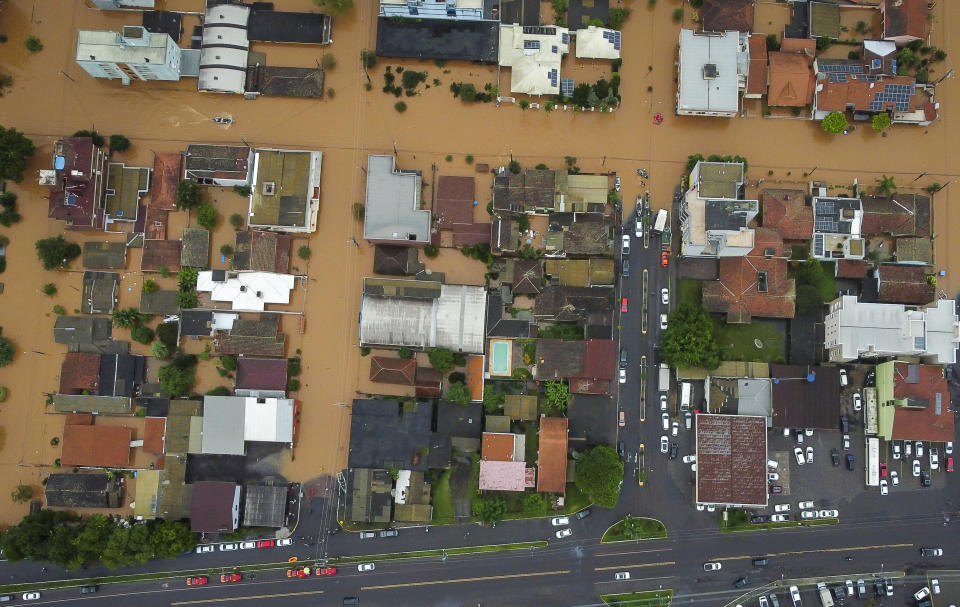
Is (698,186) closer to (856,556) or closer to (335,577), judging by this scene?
(856,556)

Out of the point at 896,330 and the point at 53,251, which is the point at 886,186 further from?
the point at 53,251

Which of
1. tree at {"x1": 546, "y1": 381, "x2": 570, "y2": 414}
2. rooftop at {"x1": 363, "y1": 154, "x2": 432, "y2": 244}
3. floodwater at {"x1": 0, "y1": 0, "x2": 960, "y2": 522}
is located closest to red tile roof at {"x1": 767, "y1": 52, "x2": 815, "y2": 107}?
floodwater at {"x1": 0, "y1": 0, "x2": 960, "y2": 522}

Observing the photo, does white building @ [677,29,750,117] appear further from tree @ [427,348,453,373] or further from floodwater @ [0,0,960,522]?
tree @ [427,348,453,373]

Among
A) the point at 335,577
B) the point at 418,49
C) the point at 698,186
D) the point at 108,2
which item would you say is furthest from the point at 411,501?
the point at 108,2

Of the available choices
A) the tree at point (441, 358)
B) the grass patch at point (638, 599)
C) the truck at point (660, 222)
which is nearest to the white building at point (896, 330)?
the truck at point (660, 222)

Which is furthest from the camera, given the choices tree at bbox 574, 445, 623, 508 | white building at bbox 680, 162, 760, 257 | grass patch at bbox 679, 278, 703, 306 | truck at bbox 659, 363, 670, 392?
grass patch at bbox 679, 278, 703, 306

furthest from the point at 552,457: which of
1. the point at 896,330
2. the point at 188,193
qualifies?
the point at 188,193

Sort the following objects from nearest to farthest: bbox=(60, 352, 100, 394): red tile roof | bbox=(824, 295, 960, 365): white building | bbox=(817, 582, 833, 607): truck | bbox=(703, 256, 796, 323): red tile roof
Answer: bbox=(824, 295, 960, 365): white building → bbox=(817, 582, 833, 607): truck → bbox=(703, 256, 796, 323): red tile roof → bbox=(60, 352, 100, 394): red tile roof
